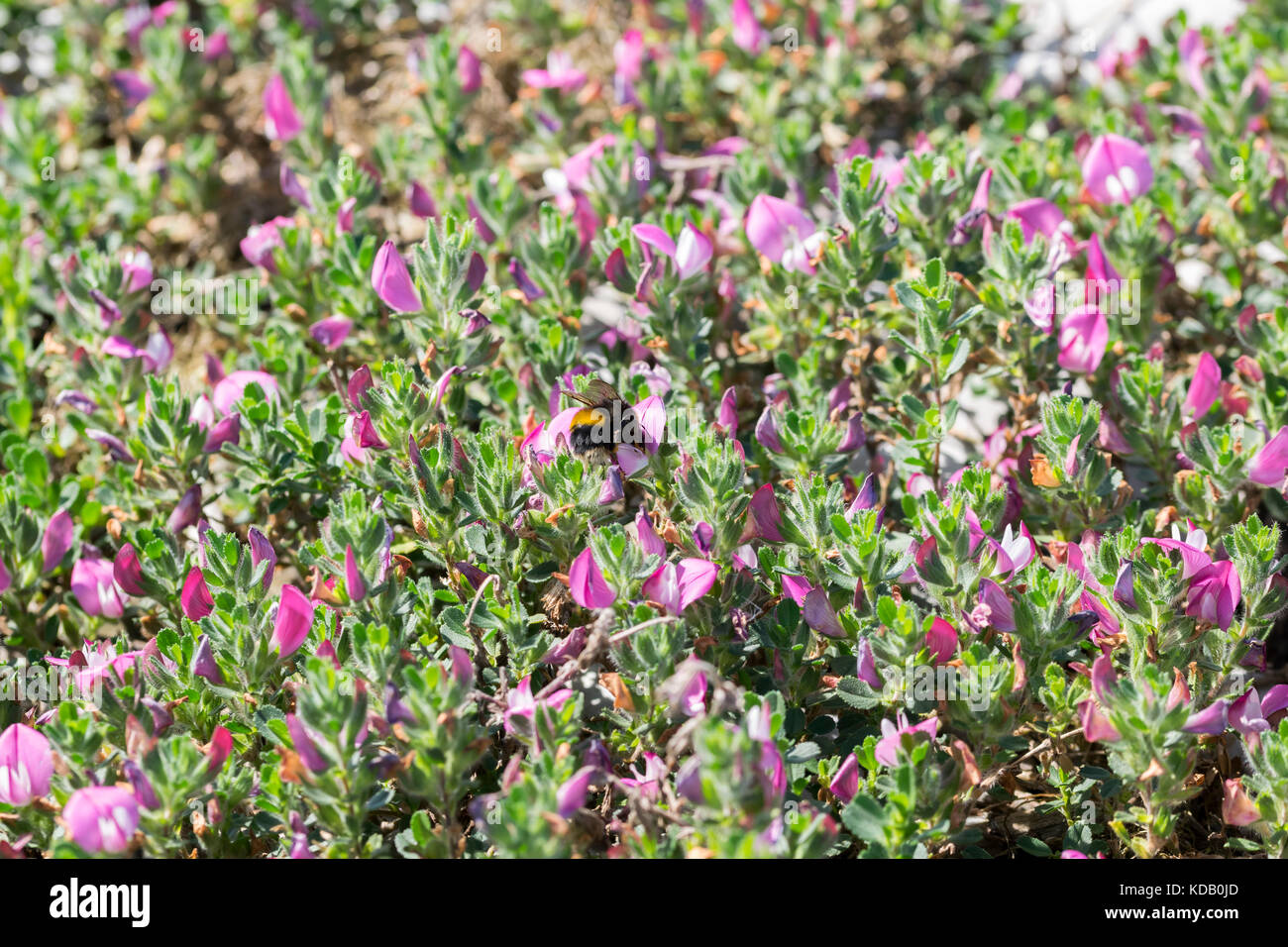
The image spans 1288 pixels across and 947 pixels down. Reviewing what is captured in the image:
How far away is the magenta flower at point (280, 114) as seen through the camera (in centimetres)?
359

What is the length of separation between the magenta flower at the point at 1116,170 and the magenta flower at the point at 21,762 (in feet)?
8.57

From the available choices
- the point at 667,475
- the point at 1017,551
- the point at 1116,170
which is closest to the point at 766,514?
the point at 667,475

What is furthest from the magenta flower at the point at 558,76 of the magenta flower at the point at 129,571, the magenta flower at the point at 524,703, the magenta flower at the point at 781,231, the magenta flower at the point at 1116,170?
the magenta flower at the point at 524,703

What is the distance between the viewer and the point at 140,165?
3932mm

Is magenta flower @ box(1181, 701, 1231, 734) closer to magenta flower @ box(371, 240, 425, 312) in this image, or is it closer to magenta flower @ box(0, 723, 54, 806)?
magenta flower @ box(371, 240, 425, 312)

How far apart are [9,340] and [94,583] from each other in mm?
897

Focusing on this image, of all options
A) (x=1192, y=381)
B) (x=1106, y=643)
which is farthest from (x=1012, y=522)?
(x=1192, y=381)

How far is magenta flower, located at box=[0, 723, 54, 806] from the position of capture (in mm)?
2078

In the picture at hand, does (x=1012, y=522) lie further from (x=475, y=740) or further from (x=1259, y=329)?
(x=475, y=740)

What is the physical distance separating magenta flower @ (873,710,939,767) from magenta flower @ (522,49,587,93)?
7.46 ft

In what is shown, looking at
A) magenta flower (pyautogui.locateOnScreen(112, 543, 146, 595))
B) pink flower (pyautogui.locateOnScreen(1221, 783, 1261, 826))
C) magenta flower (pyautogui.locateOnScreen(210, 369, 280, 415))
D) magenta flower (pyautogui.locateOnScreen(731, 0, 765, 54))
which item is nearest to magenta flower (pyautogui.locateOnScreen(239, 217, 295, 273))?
magenta flower (pyautogui.locateOnScreen(210, 369, 280, 415))

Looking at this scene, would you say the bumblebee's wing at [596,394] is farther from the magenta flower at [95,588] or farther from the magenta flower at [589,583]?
the magenta flower at [95,588]

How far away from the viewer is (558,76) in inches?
145

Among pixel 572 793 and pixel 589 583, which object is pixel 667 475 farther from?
pixel 572 793
